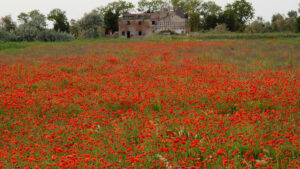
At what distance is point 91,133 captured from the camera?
6.27m

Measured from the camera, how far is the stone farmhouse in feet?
244

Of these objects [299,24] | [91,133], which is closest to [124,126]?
[91,133]

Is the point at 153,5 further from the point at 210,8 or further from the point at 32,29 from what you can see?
the point at 32,29

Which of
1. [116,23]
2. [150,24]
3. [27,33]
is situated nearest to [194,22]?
[150,24]

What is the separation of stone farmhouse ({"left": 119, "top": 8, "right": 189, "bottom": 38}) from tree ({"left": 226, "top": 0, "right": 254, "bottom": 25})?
26004 millimetres

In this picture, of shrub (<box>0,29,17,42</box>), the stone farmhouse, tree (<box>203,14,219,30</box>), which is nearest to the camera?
shrub (<box>0,29,17,42</box>)

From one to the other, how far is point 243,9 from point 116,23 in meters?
38.1

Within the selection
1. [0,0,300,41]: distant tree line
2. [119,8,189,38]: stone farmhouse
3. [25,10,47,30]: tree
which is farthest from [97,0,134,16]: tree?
[25,10,47,30]: tree

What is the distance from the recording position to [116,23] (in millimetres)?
88375

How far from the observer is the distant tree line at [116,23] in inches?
1881

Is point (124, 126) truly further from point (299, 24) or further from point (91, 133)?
point (299, 24)

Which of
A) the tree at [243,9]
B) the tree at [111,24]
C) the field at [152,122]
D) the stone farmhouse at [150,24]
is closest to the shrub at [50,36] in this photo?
the stone farmhouse at [150,24]

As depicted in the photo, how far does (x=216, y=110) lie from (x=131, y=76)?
546 cm

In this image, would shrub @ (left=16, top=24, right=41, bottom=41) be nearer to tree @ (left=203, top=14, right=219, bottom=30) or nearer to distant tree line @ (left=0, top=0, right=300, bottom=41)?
distant tree line @ (left=0, top=0, right=300, bottom=41)
